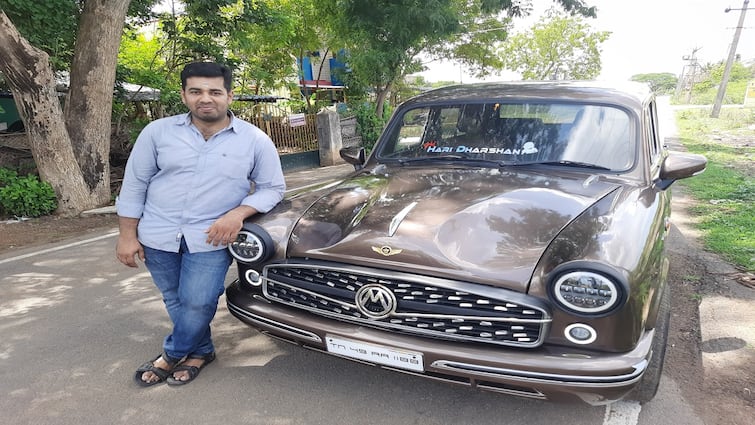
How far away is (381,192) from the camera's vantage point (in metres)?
2.89

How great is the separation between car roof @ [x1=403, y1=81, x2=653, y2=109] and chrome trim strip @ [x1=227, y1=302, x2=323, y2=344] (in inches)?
82.3

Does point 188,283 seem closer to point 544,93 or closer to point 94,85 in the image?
point 544,93

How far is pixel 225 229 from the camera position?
8.11ft

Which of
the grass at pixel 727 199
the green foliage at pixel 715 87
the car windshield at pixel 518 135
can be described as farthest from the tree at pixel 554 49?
the car windshield at pixel 518 135

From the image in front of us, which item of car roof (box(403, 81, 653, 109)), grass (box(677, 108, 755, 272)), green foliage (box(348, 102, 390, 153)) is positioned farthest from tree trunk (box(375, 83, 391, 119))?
car roof (box(403, 81, 653, 109))

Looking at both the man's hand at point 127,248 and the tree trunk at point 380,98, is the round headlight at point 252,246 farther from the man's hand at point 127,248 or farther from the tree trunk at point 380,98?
the tree trunk at point 380,98

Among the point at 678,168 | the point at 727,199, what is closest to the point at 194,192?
the point at 678,168

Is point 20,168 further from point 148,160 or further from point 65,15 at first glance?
point 148,160

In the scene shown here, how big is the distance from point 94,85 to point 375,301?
6874 mm

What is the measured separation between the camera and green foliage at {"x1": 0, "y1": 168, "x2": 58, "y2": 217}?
7.13 meters

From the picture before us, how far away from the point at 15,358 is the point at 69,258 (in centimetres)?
248

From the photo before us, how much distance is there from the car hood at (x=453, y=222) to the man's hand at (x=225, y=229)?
0.28 meters

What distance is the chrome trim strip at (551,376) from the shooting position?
1.91 meters

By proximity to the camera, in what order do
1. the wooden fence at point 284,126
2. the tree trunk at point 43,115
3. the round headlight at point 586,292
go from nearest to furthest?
the round headlight at point 586,292 < the tree trunk at point 43,115 < the wooden fence at point 284,126
